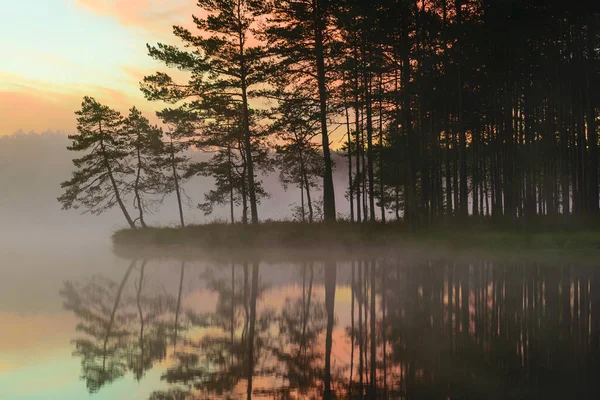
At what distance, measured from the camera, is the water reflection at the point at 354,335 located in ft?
26.2

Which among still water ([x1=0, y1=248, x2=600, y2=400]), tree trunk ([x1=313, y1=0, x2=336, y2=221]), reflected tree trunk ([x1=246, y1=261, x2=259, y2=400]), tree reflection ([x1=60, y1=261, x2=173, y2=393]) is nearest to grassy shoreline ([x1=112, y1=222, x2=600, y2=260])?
tree trunk ([x1=313, y1=0, x2=336, y2=221])

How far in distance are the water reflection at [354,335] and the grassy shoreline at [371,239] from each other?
24.3 feet

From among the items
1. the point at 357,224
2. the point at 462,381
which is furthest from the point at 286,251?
→ the point at 462,381

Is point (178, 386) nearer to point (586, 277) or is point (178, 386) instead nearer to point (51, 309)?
point (51, 309)

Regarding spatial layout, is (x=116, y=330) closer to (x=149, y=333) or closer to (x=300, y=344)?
(x=149, y=333)

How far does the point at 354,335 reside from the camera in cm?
1125

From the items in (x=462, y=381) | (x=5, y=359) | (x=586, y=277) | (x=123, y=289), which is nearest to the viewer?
(x=462, y=381)

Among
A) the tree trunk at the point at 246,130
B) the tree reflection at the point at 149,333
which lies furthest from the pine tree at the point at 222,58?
the tree reflection at the point at 149,333

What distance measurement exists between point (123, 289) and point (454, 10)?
2652cm

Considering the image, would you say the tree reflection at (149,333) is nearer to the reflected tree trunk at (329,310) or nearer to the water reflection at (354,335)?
the water reflection at (354,335)

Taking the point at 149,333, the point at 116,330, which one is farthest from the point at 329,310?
the point at 116,330

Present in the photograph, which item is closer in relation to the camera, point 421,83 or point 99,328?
point 99,328

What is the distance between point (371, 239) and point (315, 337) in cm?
2108

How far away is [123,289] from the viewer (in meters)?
20.8
